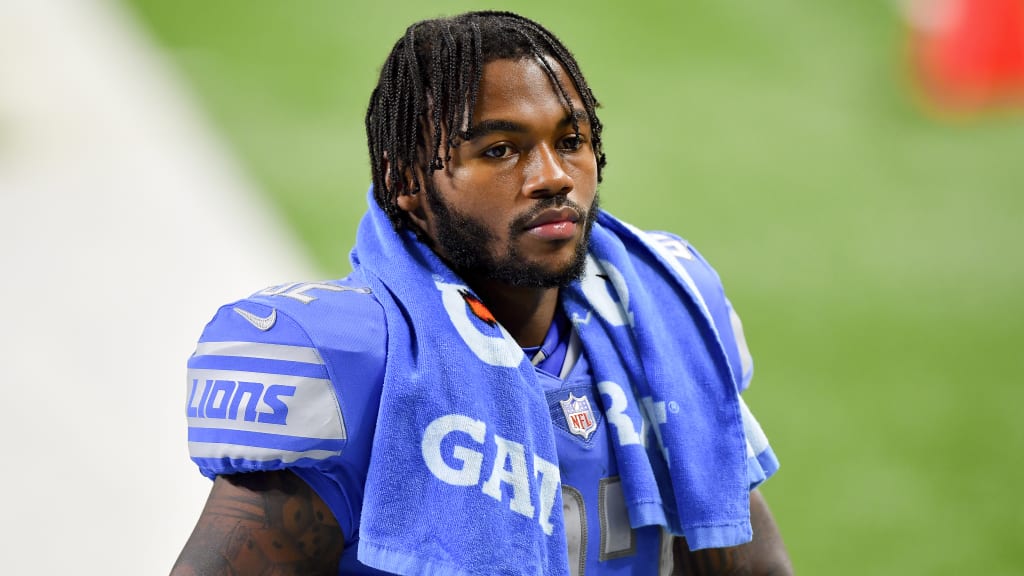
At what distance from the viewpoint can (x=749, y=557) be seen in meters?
2.25

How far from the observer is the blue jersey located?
1777 mm

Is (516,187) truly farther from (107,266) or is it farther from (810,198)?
(810,198)

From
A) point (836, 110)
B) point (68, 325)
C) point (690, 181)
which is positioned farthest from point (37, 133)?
point (836, 110)

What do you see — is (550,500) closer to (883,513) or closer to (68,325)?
(883,513)

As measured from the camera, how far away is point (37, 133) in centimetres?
608

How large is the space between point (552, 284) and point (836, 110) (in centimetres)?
470

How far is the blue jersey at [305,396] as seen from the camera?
1.78 m

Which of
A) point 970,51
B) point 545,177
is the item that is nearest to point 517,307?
point 545,177

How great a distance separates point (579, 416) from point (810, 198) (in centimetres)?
407

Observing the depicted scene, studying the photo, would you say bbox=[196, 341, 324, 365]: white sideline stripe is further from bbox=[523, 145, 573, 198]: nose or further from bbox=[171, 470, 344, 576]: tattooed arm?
bbox=[523, 145, 573, 198]: nose

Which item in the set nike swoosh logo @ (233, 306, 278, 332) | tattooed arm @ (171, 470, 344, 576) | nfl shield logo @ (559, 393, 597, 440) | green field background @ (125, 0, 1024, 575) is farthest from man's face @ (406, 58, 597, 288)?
green field background @ (125, 0, 1024, 575)

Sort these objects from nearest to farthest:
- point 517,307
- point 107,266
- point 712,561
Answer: point 517,307
point 712,561
point 107,266

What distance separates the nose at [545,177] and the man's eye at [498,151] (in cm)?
4

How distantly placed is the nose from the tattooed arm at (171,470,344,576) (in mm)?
531
